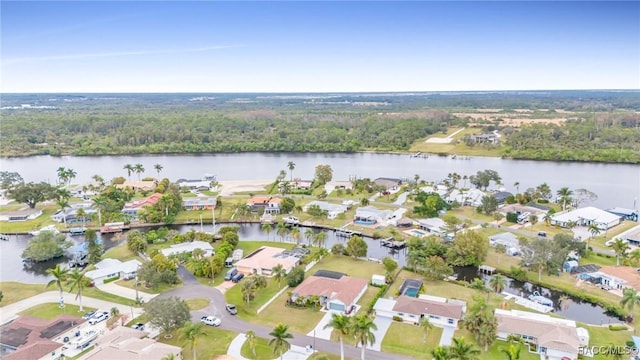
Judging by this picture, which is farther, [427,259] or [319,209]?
[319,209]

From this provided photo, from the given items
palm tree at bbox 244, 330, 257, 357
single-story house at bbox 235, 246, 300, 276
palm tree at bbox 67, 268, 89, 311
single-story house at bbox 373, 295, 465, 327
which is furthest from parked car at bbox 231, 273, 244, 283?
single-story house at bbox 373, 295, 465, 327

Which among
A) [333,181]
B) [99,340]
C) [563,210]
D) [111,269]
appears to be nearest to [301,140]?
[333,181]

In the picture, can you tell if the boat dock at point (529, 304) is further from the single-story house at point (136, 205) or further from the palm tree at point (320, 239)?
the single-story house at point (136, 205)

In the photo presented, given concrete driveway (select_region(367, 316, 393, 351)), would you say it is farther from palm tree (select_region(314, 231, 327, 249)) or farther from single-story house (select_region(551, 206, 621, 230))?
single-story house (select_region(551, 206, 621, 230))

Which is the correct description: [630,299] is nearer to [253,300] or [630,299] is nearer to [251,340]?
[251,340]

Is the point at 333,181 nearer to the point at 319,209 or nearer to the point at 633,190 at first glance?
the point at 319,209
